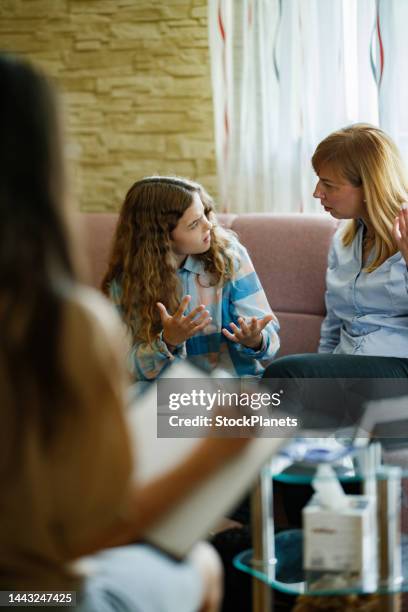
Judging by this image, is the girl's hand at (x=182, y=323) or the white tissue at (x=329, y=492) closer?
the white tissue at (x=329, y=492)

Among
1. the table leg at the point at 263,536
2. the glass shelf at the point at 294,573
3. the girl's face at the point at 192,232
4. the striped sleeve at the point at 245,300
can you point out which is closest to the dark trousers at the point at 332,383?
the striped sleeve at the point at 245,300

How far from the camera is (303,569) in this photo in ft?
5.25

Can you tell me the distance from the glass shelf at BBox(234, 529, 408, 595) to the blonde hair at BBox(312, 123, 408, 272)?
0.93 meters

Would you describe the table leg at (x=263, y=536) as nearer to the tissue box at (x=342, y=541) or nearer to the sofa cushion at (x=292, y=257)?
the tissue box at (x=342, y=541)

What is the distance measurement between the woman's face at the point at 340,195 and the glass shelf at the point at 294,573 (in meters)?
1.02

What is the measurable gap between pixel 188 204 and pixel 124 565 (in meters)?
1.48

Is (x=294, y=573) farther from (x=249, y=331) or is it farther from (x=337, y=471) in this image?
(x=249, y=331)

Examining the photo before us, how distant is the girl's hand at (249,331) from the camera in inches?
91.6

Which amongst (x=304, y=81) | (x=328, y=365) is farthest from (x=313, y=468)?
(x=304, y=81)

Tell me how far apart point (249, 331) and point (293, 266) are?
0.59m

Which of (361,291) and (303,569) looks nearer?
(303,569)

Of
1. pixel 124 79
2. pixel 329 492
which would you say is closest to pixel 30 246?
pixel 329 492

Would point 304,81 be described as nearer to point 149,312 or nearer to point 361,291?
point 361,291

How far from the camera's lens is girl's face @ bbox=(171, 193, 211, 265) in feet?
8.04
